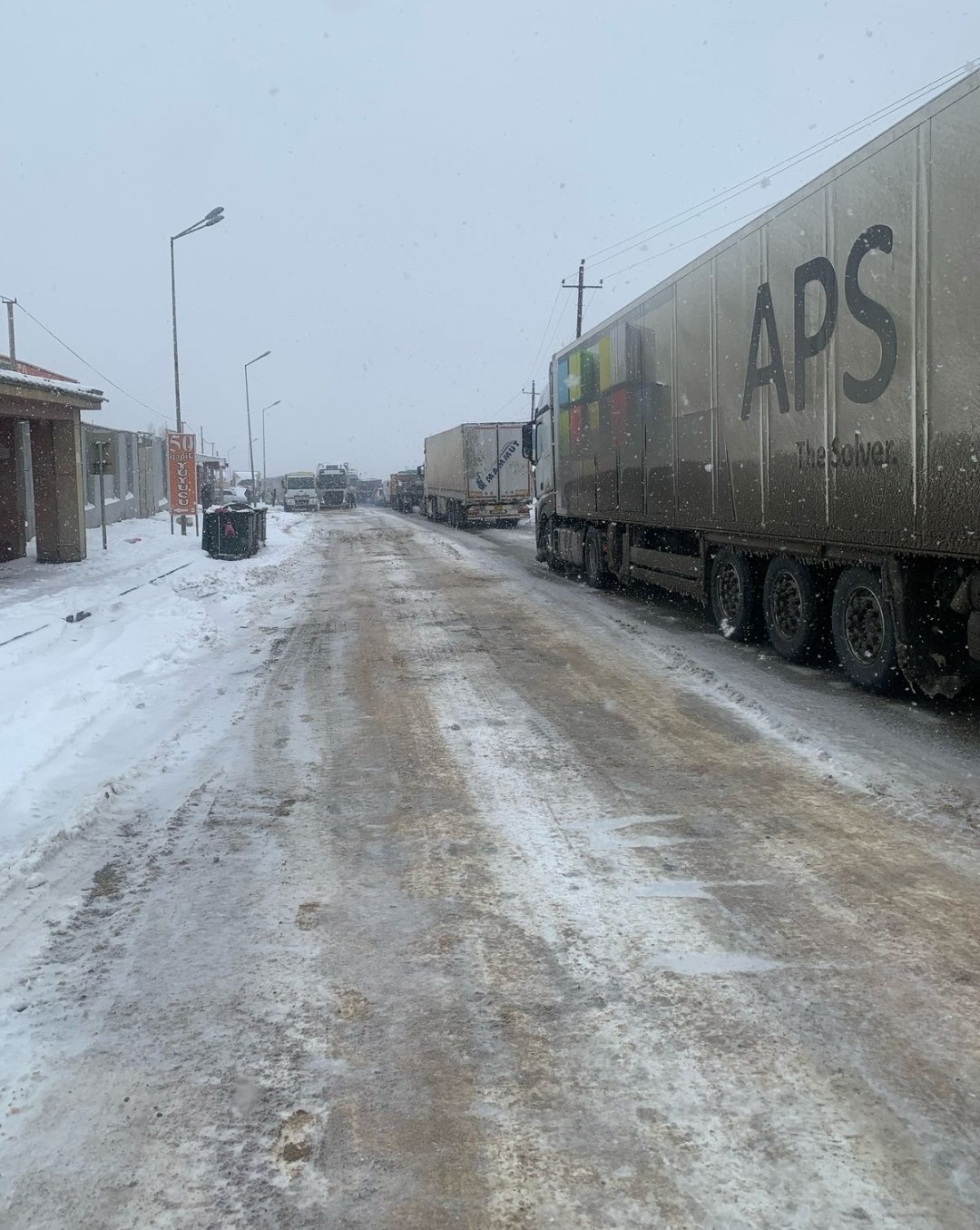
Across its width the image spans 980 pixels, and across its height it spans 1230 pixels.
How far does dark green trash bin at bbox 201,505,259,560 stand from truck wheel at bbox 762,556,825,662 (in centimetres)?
1650

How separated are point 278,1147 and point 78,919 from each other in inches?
73.2

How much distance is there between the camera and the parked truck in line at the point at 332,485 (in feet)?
212

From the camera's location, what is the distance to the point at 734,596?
10.9m

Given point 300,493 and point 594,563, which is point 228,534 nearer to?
point 594,563

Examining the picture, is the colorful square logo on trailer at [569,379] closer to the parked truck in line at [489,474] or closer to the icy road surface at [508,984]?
the icy road surface at [508,984]

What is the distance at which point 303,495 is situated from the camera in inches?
2426

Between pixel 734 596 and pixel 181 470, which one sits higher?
pixel 181 470

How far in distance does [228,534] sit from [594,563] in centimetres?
1081

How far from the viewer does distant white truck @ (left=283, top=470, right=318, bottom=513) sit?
61.5m

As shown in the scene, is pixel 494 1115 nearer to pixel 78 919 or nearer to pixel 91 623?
pixel 78 919

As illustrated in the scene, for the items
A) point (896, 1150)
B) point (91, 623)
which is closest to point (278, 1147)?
point (896, 1150)

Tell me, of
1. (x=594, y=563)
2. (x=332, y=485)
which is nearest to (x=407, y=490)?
(x=332, y=485)

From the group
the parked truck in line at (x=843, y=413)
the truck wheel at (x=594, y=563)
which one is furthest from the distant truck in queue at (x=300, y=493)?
the parked truck in line at (x=843, y=413)

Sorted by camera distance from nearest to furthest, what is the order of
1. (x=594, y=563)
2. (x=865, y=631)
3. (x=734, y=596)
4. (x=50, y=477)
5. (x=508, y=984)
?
(x=508, y=984) → (x=865, y=631) → (x=734, y=596) → (x=594, y=563) → (x=50, y=477)
